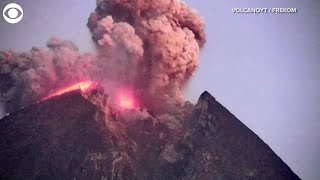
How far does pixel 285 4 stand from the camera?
33.8ft

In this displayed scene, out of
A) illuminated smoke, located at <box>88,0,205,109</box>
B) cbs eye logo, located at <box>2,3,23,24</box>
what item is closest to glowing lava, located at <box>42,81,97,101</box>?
illuminated smoke, located at <box>88,0,205,109</box>

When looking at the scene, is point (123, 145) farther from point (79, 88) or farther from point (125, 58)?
point (125, 58)

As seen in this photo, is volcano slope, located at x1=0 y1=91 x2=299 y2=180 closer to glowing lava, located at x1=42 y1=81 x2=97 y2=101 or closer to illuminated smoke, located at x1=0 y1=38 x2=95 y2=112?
glowing lava, located at x1=42 y1=81 x2=97 y2=101

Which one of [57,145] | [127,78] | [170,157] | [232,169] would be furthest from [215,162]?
[57,145]

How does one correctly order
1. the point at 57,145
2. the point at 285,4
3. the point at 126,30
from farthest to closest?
the point at 126,30 → the point at 57,145 → the point at 285,4

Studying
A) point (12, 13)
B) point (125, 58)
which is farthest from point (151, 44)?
point (12, 13)

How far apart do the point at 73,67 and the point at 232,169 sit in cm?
473

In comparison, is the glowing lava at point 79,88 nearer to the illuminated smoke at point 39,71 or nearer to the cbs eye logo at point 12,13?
the illuminated smoke at point 39,71

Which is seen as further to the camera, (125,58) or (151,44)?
(151,44)

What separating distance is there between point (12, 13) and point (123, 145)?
14.1ft

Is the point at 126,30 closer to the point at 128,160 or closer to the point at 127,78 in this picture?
the point at 127,78

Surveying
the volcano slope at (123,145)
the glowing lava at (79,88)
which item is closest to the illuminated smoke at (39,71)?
the glowing lava at (79,88)

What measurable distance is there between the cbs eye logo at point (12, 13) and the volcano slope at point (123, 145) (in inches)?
93.9

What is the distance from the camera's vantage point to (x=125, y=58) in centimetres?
1223
